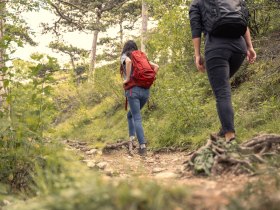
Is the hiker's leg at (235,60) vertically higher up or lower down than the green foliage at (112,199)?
higher up

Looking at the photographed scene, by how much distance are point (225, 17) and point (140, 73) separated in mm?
2248

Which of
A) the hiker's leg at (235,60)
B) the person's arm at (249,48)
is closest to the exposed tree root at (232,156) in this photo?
the hiker's leg at (235,60)

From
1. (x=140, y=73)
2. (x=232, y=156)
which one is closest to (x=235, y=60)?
(x=232, y=156)

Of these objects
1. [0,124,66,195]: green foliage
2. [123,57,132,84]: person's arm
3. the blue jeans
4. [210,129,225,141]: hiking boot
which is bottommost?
[0,124,66,195]: green foliage

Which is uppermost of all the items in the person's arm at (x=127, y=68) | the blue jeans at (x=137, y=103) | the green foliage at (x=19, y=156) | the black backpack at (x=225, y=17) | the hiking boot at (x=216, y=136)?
the black backpack at (x=225, y=17)

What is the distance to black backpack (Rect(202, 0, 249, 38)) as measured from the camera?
379 cm

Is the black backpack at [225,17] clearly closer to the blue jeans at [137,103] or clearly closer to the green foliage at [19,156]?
the green foliage at [19,156]

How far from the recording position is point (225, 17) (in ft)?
12.4

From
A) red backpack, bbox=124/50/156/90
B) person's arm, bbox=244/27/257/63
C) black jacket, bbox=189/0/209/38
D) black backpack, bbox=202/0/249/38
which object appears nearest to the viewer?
black backpack, bbox=202/0/249/38

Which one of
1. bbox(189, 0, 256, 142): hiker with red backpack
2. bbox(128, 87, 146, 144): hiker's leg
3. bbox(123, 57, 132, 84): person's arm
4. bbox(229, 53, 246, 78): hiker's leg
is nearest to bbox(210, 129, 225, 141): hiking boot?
bbox(189, 0, 256, 142): hiker with red backpack

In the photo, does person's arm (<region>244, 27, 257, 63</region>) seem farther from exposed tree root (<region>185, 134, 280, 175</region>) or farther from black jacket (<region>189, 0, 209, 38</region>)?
exposed tree root (<region>185, 134, 280, 175</region>)

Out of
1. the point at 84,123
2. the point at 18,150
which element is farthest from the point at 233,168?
the point at 84,123

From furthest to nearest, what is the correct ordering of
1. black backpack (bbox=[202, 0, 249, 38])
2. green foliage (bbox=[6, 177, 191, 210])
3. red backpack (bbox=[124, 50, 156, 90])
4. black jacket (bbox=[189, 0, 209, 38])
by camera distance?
red backpack (bbox=[124, 50, 156, 90])
black jacket (bbox=[189, 0, 209, 38])
black backpack (bbox=[202, 0, 249, 38])
green foliage (bbox=[6, 177, 191, 210])

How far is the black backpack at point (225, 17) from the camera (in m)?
3.79
